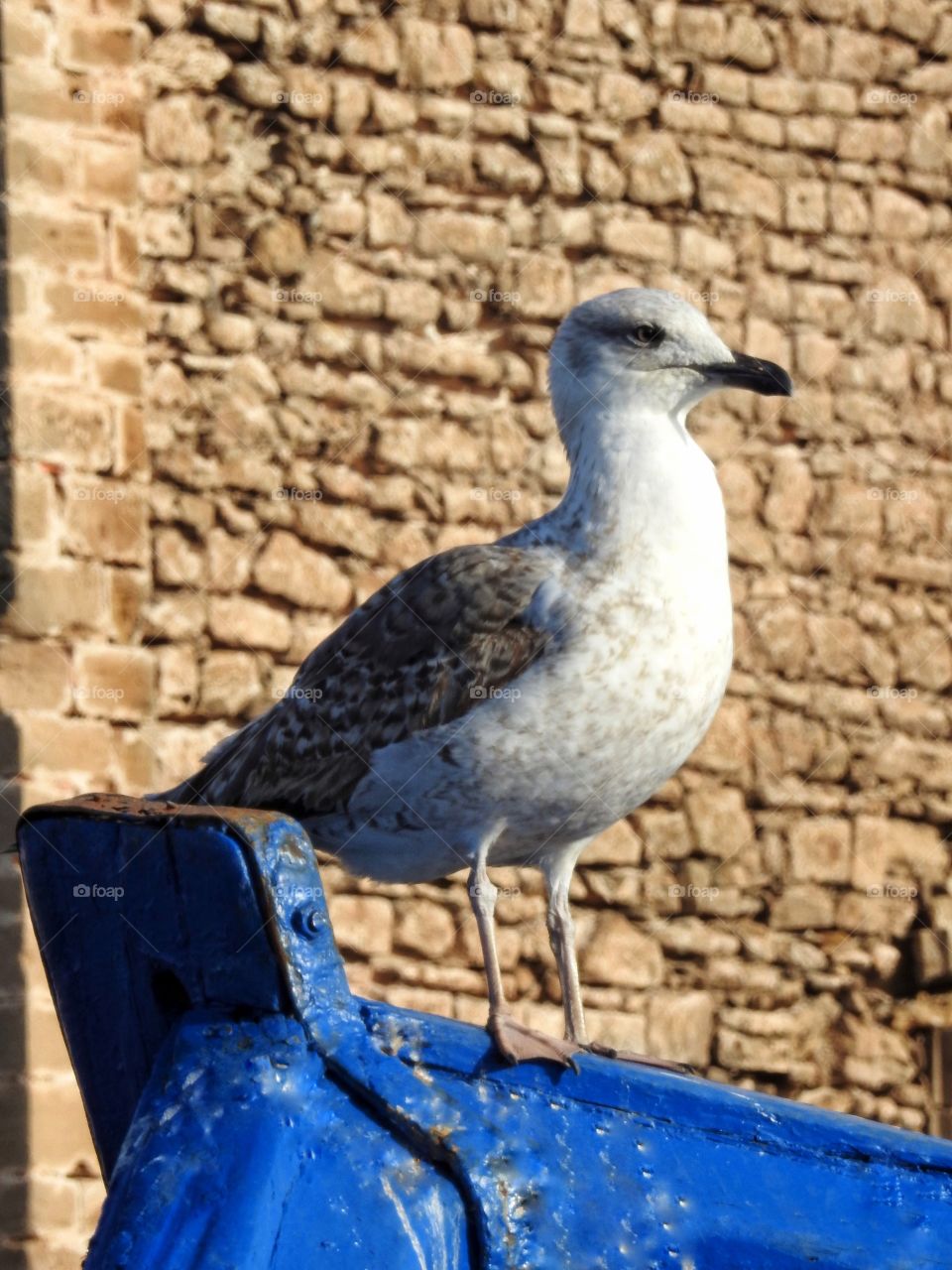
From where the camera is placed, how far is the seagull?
3705mm

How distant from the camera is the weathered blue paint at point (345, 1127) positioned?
7.43 feet

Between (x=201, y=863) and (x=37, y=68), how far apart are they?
5166 mm

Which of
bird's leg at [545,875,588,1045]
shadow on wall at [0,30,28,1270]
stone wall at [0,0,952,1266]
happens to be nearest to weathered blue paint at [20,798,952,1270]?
bird's leg at [545,875,588,1045]

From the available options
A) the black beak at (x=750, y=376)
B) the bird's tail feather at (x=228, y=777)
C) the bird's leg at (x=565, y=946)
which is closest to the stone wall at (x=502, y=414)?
the bird's tail feather at (x=228, y=777)

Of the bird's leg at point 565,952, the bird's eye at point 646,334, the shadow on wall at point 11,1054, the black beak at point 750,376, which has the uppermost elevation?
the bird's eye at point 646,334

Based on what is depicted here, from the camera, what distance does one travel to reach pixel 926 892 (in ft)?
26.9

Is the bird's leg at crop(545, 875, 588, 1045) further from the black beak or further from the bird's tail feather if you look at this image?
the black beak

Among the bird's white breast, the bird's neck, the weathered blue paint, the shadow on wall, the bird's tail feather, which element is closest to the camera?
the weathered blue paint

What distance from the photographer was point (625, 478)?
3885 mm

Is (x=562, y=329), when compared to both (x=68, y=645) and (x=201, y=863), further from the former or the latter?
(x=68, y=645)

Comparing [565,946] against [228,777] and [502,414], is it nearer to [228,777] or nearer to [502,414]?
[228,777]

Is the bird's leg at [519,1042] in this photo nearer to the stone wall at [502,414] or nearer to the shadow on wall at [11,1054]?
the shadow on wall at [11,1054]

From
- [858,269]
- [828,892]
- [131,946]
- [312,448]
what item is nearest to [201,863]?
[131,946]

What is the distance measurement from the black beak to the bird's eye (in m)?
0.10
